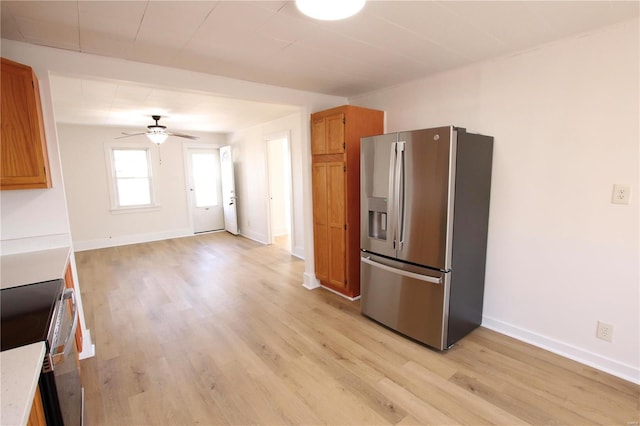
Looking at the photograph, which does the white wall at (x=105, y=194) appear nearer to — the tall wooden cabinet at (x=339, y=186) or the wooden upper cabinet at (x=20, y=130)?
the tall wooden cabinet at (x=339, y=186)

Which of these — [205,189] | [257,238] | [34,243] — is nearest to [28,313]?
[34,243]

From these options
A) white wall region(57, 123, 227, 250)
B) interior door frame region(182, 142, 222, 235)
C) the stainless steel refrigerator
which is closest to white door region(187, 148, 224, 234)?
interior door frame region(182, 142, 222, 235)

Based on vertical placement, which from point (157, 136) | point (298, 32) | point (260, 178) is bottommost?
point (260, 178)

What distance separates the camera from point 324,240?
3.60 m

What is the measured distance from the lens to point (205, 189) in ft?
23.9

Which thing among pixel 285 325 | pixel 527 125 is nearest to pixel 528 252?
pixel 527 125

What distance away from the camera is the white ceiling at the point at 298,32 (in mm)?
1688

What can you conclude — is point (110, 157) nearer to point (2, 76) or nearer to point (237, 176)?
point (237, 176)

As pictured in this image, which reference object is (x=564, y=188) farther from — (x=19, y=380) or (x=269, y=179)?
(x=269, y=179)

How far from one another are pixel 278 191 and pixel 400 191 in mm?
4204

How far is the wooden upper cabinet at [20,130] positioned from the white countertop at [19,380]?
55.6 inches

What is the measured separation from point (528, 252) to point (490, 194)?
568 millimetres

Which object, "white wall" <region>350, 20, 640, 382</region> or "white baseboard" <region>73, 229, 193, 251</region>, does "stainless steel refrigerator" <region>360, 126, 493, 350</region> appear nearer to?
"white wall" <region>350, 20, 640, 382</region>

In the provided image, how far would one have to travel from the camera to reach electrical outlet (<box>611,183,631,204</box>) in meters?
2.02
